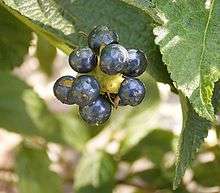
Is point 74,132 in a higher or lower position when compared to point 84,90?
lower

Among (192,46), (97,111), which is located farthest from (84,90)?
(192,46)

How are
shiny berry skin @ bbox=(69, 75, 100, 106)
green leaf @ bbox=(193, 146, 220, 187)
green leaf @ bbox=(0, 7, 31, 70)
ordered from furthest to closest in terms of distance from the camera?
green leaf @ bbox=(193, 146, 220, 187) → green leaf @ bbox=(0, 7, 31, 70) → shiny berry skin @ bbox=(69, 75, 100, 106)

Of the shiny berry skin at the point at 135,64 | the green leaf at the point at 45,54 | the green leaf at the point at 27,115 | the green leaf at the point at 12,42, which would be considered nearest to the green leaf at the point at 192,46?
the shiny berry skin at the point at 135,64

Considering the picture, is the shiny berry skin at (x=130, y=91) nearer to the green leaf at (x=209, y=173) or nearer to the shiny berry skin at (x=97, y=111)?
the shiny berry skin at (x=97, y=111)

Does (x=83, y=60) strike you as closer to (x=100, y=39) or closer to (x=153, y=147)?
(x=100, y=39)

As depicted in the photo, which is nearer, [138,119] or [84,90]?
[84,90]

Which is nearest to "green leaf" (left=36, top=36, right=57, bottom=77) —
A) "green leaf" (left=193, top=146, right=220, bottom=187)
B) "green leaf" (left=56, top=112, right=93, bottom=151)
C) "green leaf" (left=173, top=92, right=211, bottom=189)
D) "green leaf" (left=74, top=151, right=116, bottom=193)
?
"green leaf" (left=56, top=112, right=93, bottom=151)

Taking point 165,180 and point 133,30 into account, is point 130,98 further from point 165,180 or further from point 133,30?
point 165,180

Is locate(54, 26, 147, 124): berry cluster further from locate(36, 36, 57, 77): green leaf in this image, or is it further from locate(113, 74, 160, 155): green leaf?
locate(113, 74, 160, 155): green leaf
